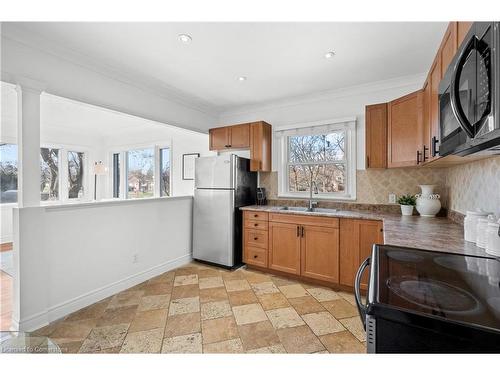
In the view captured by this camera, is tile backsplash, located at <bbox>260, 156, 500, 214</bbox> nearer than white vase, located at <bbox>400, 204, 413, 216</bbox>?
Yes

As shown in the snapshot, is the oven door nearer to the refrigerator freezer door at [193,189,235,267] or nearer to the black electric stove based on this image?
the black electric stove

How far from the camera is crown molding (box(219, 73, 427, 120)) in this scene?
111 inches

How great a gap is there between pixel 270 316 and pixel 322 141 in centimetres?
245

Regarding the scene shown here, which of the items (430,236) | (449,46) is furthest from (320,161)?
(449,46)

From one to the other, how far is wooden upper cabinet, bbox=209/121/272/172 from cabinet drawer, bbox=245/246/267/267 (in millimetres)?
1198

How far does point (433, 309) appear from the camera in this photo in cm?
72

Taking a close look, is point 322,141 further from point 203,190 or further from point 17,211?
point 17,211

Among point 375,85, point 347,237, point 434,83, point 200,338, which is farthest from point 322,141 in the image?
point 200,338

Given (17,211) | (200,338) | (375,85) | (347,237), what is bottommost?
(200,338)

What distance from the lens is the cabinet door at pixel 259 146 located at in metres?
3.55

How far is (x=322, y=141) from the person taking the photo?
3479mm

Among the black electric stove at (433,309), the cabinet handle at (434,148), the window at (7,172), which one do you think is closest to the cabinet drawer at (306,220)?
the cabinet handle at (434,148)

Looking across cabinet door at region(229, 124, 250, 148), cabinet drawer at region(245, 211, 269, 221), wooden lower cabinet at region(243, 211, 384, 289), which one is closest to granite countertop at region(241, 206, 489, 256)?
wooden lower cabinet at region(243, 211, 384, 289)

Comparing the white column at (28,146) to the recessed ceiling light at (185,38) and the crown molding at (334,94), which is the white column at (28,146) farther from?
the crown molding at (334,94)
